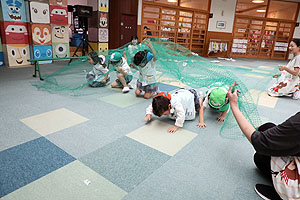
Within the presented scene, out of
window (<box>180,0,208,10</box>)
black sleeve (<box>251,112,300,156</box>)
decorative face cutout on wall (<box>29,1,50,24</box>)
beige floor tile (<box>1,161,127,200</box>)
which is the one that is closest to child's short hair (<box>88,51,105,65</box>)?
beige floor tile (<box>1,161,127,200</box>)

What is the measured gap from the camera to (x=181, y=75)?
268cm

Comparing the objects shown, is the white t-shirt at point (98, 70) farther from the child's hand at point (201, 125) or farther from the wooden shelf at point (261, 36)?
the wooden shelf at point (261, 36)

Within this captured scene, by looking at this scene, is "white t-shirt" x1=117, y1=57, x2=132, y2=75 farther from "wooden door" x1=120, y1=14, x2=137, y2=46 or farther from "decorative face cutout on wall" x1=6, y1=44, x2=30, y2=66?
"wooden door" x1=120, y1=14, x2=137, y2=46

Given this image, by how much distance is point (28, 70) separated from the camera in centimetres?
476

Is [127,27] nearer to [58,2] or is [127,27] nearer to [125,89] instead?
[58,2]

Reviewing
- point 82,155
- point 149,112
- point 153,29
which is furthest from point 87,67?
point 153,29

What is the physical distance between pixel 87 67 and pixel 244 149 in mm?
2869

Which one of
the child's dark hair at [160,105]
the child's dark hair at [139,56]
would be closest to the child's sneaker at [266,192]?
the child's dark hair at [160,105]

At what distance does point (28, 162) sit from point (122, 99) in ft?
5.59

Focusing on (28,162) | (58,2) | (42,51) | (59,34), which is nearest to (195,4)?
(58,2)

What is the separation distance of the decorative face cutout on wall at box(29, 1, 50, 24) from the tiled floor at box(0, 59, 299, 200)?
3188 millimetres

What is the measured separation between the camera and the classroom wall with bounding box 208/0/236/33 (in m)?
9.13

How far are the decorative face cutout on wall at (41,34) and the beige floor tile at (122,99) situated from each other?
10.6ft

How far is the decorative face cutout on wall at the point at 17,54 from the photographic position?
490 centimetres
